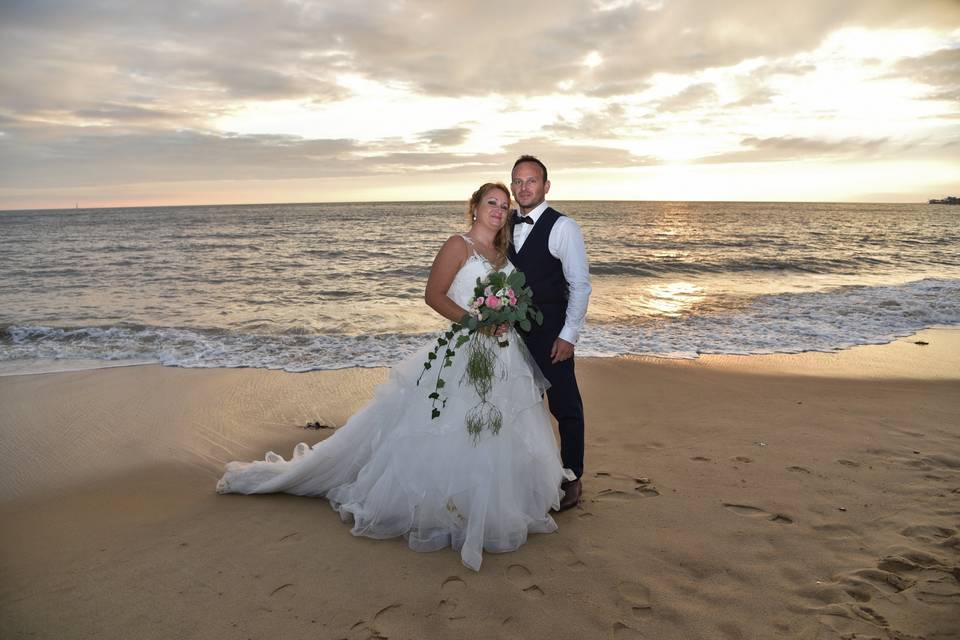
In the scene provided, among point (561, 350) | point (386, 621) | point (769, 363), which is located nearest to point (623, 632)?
point (386, 621)

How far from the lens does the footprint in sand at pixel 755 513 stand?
12.3 ft

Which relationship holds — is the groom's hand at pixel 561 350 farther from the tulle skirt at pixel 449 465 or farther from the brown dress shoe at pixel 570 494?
the brown dress shoe at pixel 570 494

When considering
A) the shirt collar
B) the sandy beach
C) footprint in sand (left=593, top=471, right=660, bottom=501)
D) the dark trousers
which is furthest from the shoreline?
the shirt collar

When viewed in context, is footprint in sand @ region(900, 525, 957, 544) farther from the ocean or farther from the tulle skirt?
the ocean

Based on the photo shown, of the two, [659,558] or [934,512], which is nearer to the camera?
[659,558]

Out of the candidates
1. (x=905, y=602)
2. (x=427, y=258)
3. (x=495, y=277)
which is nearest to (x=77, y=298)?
(x=427, y=258)

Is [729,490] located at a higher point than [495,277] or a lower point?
lower

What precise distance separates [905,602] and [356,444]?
3348 mm

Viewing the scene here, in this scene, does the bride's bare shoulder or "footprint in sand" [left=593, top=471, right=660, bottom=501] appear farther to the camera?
"footprint in sand" [left=593, top=471, right=660, bottom=501]

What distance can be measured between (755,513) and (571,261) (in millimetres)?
2141

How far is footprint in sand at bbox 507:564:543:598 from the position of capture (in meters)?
3.04

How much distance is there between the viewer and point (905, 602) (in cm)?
285

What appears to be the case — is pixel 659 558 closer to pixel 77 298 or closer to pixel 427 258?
pixel 77 298

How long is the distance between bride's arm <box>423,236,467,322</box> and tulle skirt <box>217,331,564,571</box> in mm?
264
